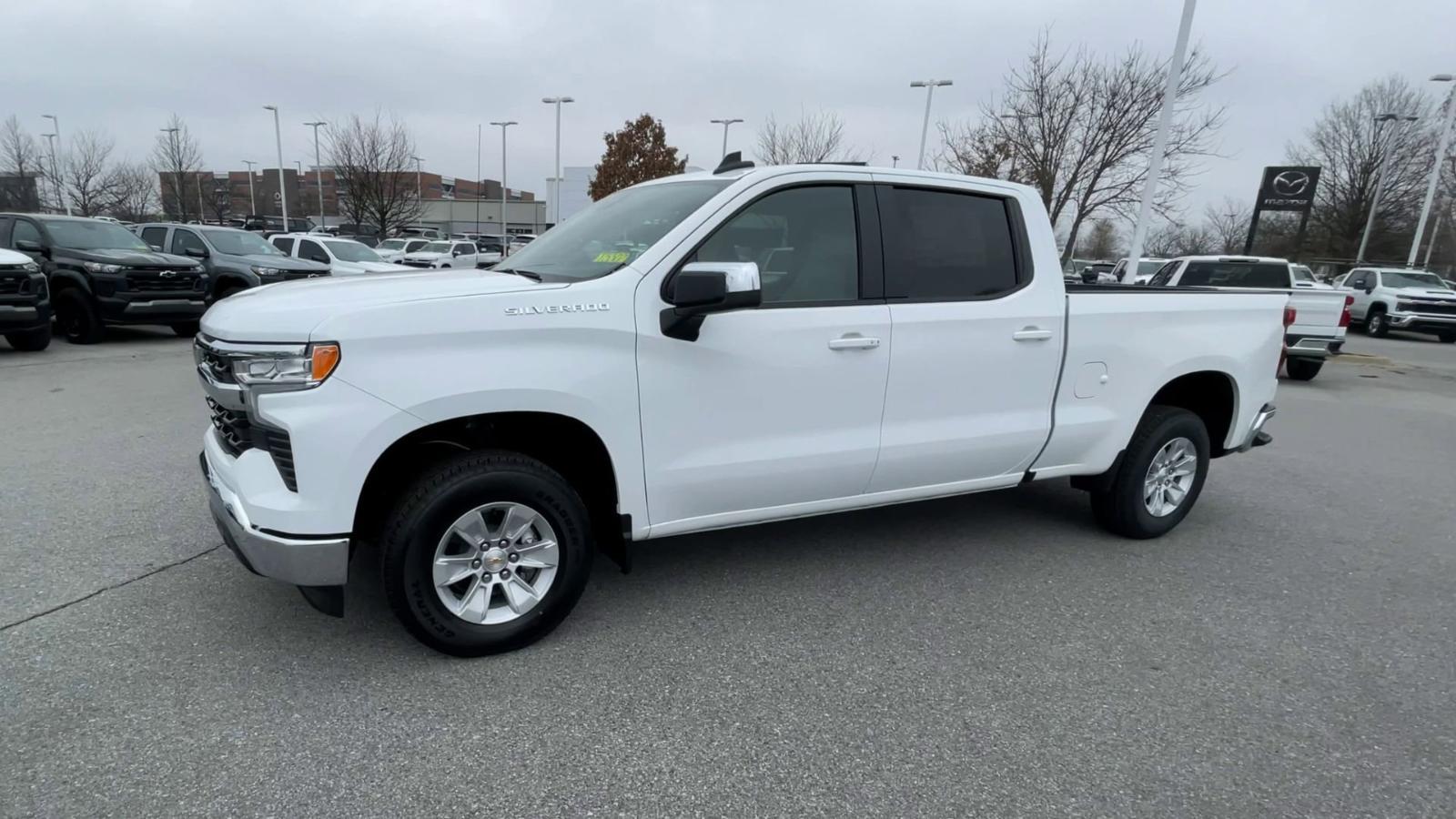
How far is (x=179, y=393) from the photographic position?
27.1ft

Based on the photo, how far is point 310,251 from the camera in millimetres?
17078

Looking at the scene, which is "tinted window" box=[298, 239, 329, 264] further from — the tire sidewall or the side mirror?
the side mirror

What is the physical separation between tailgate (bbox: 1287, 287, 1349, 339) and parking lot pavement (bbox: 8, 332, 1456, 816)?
25.5 feet

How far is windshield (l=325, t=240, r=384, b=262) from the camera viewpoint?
1728 cm

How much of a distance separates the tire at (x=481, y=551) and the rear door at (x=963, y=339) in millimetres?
1468

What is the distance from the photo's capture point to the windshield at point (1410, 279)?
21.8 m

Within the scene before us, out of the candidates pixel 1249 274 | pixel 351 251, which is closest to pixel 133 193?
pixel 351 251

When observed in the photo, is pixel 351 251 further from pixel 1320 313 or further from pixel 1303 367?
pixel 1303 367

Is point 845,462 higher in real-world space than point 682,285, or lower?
lower

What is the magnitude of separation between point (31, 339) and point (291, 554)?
11.0 meters

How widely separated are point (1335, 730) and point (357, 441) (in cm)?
356

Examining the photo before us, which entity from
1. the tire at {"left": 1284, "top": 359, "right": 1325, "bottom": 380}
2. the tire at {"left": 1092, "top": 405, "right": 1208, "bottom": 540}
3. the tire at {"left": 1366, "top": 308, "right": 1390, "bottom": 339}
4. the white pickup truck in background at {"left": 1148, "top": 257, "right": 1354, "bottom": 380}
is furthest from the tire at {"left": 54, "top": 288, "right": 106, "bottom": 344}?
the tire at {"left": 1366, "top": 308, "right": 1390, "bottom": 339}

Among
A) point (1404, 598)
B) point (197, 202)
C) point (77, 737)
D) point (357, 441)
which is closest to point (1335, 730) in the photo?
point (1404, 598)

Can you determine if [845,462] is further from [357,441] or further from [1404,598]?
[1404,598]
